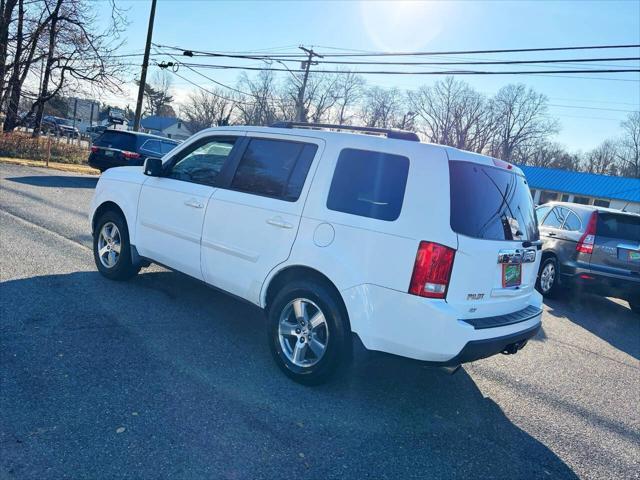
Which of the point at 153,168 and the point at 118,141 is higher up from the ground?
the point at 118,141

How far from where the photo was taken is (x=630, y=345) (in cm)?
635

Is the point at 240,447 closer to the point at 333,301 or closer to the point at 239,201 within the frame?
the point at 333,301

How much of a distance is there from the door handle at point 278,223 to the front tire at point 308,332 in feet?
1.50

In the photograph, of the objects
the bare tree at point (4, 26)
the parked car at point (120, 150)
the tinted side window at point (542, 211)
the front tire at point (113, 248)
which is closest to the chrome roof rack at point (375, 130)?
the front tire at point (113, 248)

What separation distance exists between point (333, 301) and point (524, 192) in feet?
5.97

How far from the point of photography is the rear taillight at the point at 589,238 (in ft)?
25.2

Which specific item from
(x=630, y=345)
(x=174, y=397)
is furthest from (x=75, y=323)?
(x=630, y=345)

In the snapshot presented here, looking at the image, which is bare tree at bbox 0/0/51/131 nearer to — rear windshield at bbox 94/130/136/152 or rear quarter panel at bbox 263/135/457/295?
rear windshield at bbox 94/130/136/152

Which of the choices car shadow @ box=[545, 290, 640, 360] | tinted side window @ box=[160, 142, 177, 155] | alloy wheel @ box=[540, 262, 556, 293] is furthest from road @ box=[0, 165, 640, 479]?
tinted side window @ box=[160, 142, 177, 155]

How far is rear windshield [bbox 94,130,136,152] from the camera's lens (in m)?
15.0

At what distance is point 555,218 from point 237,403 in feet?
24.8

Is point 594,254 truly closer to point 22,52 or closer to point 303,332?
point 303,332

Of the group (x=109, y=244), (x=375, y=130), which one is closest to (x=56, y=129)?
(x=109, y=244)

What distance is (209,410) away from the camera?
10.3ft
